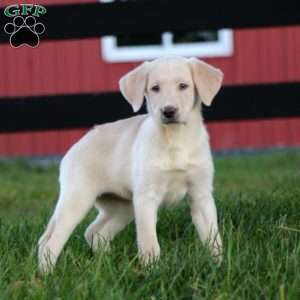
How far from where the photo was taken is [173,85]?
3.85 metres

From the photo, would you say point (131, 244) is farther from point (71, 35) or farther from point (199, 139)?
point (71, 35)

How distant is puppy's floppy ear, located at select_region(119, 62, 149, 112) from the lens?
3.96 metres

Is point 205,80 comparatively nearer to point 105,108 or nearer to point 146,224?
point 146,224

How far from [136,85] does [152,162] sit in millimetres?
384

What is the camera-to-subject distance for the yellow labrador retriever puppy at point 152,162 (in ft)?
12.6

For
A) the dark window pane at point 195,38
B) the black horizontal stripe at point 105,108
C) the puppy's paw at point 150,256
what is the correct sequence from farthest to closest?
the dark window pane at point 195,38, the black horizontal stripe at point 105,108, the puppy's paw at point 150,256

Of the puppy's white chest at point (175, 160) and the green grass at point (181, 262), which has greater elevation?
the puppy's white chest at point (175, 160)

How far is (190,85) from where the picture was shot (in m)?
3.88

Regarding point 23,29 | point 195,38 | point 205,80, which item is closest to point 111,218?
point 205,80

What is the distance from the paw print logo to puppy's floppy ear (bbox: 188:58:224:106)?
2.34 meters

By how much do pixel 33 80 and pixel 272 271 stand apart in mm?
8712

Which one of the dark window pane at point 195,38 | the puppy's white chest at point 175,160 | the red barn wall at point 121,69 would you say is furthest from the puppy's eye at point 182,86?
the dark window pane at point 195,38

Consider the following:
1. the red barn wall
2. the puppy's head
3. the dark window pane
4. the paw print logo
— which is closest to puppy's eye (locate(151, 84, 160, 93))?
the puppy's head

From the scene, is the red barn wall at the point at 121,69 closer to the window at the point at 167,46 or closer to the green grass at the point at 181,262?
the window at the point at 167,46
